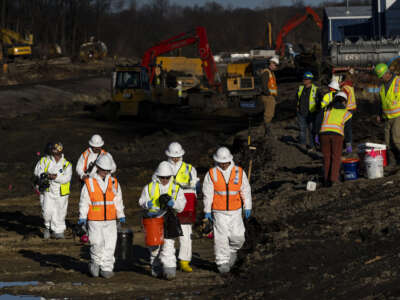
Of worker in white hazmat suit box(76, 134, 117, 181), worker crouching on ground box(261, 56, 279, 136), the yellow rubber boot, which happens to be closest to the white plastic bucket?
worker in white hazmat suit box(76, 134, 117, 181)

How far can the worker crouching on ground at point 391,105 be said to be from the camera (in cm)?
1538

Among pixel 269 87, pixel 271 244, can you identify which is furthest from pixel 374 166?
pixel 269 87

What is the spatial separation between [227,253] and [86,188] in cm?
211

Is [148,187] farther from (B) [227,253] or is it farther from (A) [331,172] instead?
(A) [331,172]

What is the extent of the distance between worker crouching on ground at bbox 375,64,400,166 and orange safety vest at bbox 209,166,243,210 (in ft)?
17.6

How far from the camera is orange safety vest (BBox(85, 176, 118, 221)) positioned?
434 inches

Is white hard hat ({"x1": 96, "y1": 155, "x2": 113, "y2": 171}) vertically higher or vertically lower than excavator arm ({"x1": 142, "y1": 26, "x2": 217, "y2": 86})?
lower

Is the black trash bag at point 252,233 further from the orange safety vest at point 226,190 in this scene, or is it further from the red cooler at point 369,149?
the red cooler at point 369,149

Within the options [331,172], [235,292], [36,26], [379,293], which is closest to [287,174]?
[331,172]

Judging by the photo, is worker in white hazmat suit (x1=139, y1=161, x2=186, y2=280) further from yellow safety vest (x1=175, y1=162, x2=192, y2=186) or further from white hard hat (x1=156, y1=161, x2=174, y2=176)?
yellow safety vest (x1=175, y1=162, x2=192, y2=186)

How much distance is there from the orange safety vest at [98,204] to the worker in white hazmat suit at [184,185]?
3.24 ft

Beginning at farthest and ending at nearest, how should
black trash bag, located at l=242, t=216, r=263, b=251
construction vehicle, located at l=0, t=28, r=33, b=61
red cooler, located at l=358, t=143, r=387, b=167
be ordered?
1. construction vehicle, located at l=0, t=28, r=33, b=61
2. red cooler, located at l=358, t=143, r=387, b=167
3. black trash bag, located at l=242, t=216, r=263, b=251

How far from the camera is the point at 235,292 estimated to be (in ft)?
32.9

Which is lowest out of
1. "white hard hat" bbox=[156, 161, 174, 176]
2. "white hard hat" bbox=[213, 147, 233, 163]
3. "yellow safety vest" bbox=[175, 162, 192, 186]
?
"yellow safety vest" bbox=[175, 162, 192, 186]
